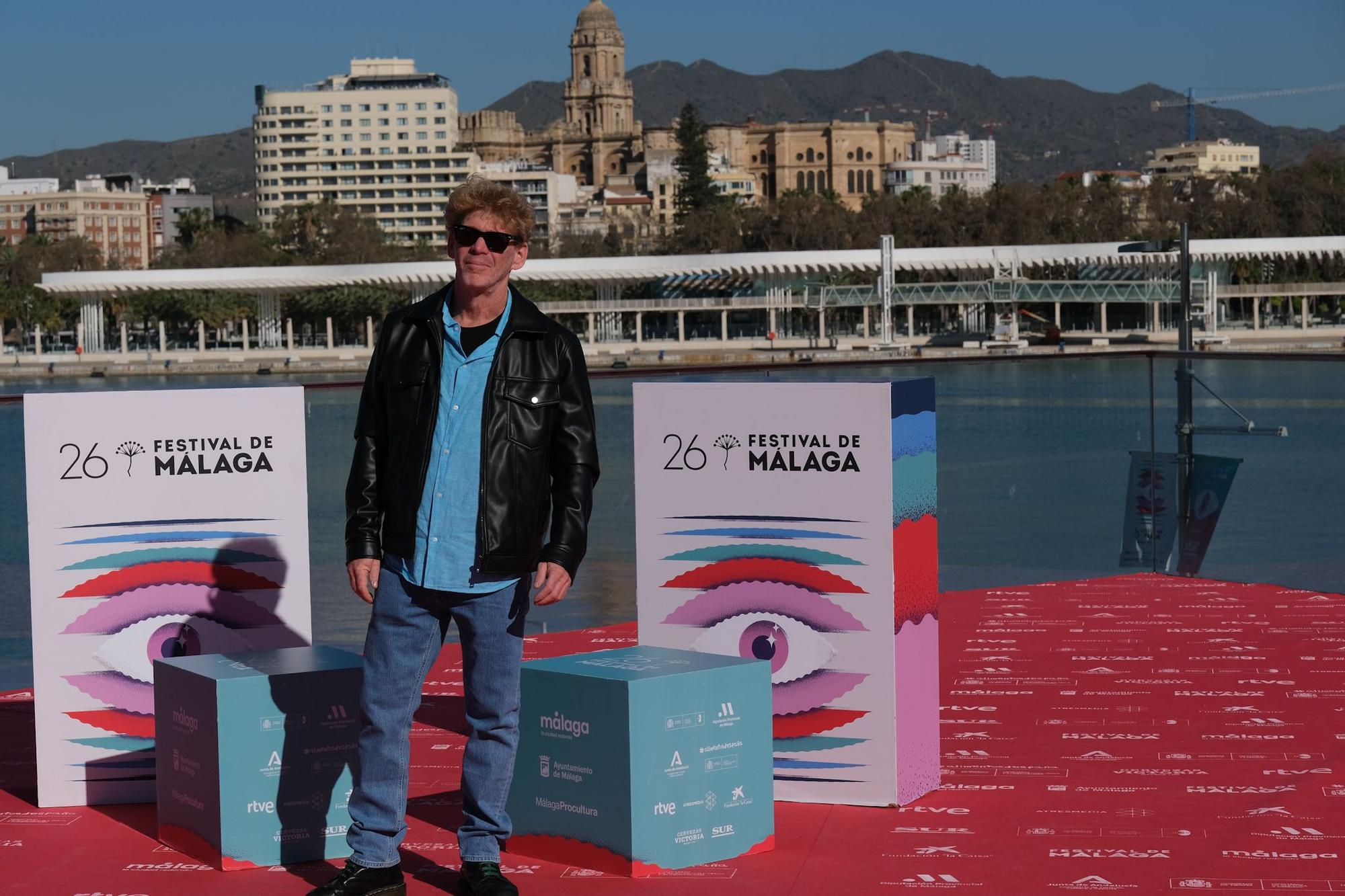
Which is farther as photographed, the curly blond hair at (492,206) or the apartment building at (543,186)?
the apartment building at (543,186)

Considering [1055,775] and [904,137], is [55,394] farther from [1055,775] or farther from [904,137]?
[904,137]

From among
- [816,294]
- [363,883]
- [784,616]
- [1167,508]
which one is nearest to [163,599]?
[363,883]

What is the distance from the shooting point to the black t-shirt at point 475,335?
3068mm

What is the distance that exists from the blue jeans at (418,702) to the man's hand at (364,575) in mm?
19

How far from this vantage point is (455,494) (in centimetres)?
303

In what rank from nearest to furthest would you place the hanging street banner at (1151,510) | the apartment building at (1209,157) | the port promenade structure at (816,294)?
the hanging street banner at (1151,510)
the port promenade structure at (816,294)
the apartment building at (1209,157)

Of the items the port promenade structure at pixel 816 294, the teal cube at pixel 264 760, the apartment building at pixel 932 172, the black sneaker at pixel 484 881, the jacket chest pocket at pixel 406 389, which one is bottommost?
the black sneaker at pixel 484 881

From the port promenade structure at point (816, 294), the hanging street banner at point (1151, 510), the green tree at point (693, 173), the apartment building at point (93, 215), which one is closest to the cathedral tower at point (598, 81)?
the apartment building at point (93, 215)

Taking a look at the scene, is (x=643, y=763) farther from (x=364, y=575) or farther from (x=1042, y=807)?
(x=1042, y=807)

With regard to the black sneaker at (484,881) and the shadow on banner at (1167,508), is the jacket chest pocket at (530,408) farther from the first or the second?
the shadow on banner at (1167,508)

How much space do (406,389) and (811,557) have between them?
1.19m

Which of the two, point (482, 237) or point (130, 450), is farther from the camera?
point (130, 450)

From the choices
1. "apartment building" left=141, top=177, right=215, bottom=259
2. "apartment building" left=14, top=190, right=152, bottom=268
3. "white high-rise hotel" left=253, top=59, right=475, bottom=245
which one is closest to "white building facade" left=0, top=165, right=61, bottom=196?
"apartment building" left=14, top=190, right=152, bottom=268

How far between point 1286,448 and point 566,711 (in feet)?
30.7
